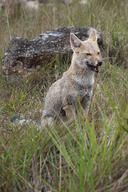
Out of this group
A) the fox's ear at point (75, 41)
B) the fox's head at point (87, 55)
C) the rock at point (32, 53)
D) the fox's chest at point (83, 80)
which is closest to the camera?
the fox's head at point (87, 55)

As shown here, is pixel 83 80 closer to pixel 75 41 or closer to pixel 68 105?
pixel 68 105

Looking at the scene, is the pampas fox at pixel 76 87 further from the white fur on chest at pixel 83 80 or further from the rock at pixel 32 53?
the rock at pixel 32 53

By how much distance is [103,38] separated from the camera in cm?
601

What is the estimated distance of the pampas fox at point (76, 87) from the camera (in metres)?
3.96

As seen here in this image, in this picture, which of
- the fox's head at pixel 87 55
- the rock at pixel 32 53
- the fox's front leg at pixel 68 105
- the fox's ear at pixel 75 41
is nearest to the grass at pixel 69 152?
the fox's head at pixel 87 55

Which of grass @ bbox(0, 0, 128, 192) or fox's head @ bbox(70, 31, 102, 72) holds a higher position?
fox's head @ bbox(70, 31, 102, 72)

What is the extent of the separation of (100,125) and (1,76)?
3.10 m

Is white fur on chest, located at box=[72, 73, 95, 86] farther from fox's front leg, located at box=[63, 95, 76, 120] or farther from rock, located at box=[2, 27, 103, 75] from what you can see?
rock, located at box=[2, 27, 103, 75]

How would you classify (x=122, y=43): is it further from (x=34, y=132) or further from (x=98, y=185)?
(x=98, y=185)

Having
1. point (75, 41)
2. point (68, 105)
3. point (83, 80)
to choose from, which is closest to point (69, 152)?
point (68, 105)

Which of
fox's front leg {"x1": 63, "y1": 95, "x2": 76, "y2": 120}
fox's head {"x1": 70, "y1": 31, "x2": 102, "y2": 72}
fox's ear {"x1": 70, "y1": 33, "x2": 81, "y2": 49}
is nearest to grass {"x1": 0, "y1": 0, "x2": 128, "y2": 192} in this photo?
fox's head {"x1": 70, "y1": 31, "x2": 102, "y2": 72}

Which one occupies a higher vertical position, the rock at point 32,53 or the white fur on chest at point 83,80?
the rock at point 32,53

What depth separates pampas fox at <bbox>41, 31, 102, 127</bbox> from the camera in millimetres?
3961

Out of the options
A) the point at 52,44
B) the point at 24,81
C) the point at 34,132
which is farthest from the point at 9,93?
the point at 34,132
